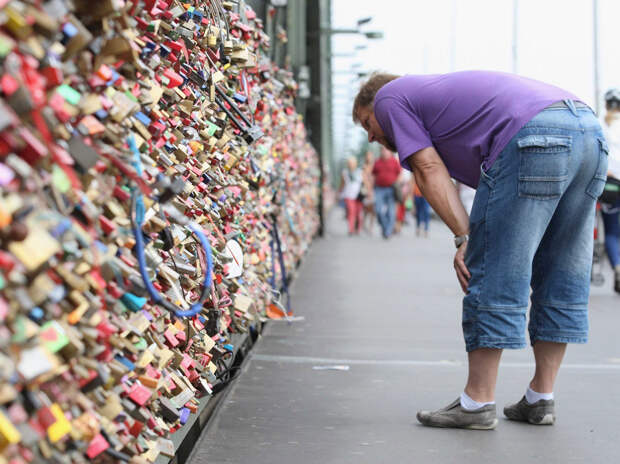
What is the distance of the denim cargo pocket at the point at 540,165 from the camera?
3.93m

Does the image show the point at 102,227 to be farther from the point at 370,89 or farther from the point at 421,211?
the point at 421,211

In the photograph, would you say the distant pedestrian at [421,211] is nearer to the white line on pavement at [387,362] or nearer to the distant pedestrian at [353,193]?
the distant pedestrian at [353,193]

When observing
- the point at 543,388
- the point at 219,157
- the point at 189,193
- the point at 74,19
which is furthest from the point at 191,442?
the point at 74,19

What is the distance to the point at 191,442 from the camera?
3846 millimetres

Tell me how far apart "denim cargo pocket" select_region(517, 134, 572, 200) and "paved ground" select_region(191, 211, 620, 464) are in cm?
105

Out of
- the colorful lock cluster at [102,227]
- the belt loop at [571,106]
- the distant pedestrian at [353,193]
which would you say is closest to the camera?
the colorful lock cluster at [102,227]

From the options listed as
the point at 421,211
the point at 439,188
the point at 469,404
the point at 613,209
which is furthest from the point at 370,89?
the point at 421,211

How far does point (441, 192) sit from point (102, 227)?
214cm

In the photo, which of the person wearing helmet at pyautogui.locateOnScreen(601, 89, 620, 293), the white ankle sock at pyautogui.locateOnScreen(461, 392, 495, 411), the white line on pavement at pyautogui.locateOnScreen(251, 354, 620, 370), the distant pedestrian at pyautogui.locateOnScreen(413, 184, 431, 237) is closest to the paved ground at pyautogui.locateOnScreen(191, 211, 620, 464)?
the white line on pavement at pyautogui.locateOnScreen(251, 354, 620, 370)

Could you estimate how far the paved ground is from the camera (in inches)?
150

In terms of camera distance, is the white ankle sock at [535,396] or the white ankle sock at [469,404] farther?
the white ankle sock at [535,396]

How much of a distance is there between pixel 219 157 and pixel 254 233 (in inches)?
64.9

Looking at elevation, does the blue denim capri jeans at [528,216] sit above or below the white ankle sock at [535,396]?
above

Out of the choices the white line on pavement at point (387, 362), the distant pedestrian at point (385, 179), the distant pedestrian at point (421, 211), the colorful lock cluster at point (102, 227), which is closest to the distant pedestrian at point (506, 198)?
the colorful lock cluster at point (102, 227)
